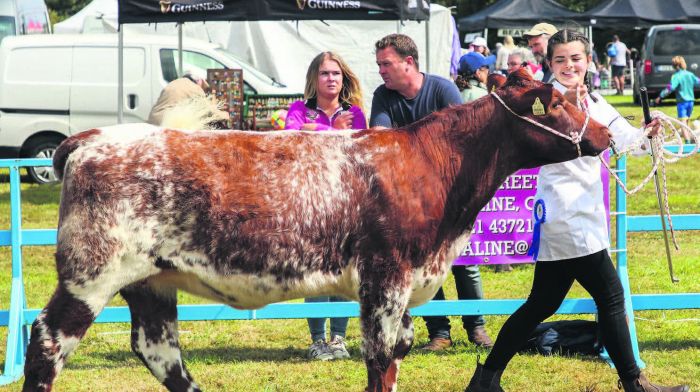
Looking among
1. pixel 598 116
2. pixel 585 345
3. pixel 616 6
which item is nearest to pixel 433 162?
pixel 598 116

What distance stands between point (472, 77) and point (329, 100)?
4950mm

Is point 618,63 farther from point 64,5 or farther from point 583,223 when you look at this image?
point 64,5

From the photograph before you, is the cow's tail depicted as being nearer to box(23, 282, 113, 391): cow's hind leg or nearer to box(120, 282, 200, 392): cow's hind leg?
box(23, 282, 113, 391): cow's hind leg

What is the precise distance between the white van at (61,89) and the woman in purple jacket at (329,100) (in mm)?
10023

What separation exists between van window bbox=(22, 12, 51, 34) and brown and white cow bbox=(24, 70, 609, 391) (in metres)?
19.9

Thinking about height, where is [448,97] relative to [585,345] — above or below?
above

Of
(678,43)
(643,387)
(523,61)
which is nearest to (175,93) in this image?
(523,61)

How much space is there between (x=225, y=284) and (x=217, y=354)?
2568 mm

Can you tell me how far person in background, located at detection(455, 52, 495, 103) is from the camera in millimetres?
11508

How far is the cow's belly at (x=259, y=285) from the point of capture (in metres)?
5.25

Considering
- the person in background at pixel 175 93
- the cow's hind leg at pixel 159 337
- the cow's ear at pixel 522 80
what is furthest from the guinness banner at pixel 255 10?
the cow's hind leg at pixel 159 337

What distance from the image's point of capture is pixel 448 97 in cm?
698

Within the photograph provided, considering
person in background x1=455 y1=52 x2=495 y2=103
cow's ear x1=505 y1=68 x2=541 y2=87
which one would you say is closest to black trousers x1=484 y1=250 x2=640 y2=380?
cow's ear x1=505 y1=68 x2=541 y2=87

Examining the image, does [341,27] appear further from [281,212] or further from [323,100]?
[281,212]
